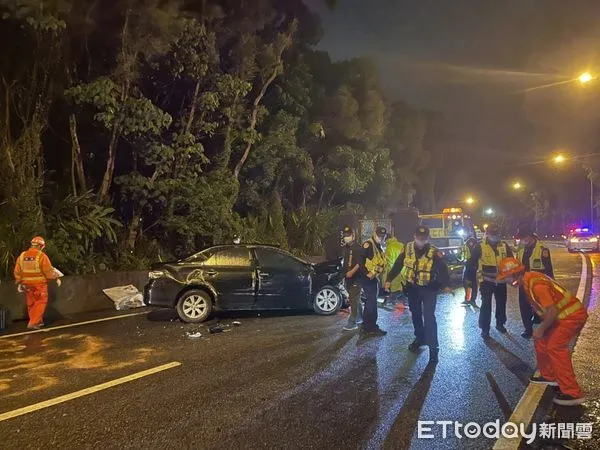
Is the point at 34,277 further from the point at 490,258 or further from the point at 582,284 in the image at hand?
the point at 582,284

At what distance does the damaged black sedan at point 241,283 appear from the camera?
927 cm

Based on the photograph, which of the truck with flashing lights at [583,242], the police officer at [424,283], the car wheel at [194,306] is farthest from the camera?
the truck with flashing lights at [583,242]

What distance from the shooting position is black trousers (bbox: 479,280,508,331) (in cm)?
799

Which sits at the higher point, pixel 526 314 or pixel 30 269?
pixel 30 269

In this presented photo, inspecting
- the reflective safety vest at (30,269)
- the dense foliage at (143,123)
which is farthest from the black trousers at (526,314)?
the dense foliage at (143,123)

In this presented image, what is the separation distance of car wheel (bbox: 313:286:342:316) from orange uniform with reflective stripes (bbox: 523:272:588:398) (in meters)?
5.15

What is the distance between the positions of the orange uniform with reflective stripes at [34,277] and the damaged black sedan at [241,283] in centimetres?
177

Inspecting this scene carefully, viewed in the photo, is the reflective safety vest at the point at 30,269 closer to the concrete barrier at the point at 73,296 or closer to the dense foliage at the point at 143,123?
the concrete barrier at the point at 73,296

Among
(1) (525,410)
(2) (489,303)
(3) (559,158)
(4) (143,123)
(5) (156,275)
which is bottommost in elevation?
(1) (525,410)

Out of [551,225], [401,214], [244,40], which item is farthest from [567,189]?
[244,40]

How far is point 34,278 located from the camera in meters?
9.01

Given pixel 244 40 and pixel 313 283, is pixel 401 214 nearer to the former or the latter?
pixel 244 40

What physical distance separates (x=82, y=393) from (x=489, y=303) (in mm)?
5935

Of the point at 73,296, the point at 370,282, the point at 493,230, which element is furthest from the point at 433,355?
the point at 73,296
